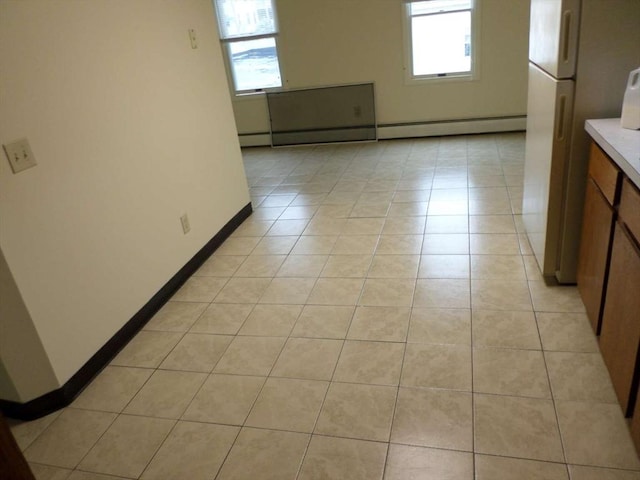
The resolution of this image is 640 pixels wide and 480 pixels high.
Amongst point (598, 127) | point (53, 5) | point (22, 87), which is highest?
point (53, 5)

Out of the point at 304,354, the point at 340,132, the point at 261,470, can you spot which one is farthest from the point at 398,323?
the point at 340,132

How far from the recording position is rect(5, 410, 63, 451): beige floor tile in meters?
1.92

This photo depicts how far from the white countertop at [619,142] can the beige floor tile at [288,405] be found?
1.35 m

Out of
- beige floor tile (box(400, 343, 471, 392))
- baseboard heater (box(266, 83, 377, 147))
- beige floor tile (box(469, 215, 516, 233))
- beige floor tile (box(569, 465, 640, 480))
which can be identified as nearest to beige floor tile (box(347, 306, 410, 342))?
beige floor tile (box(400, 343, 471, 392))

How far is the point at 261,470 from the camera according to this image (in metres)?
1.64

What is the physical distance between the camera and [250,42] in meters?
5.98

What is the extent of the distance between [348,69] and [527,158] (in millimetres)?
3443

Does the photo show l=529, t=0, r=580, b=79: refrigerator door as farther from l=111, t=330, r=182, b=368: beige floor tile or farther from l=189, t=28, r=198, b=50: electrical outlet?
l=111, t=330, r=182, b=368: beige floor tile

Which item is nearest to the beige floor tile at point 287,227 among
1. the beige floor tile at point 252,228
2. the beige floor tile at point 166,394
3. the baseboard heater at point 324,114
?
the beige floor tile at point 252,228

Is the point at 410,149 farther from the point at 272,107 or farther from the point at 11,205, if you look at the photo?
the point at 11,205

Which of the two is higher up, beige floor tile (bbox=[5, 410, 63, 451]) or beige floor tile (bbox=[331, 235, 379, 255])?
beige floor tile (bbox=[331, 235, 379, 255])

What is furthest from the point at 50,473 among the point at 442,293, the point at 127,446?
the point at 442,293

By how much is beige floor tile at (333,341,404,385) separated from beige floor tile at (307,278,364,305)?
392 millimetres

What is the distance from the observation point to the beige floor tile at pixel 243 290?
274 cm
